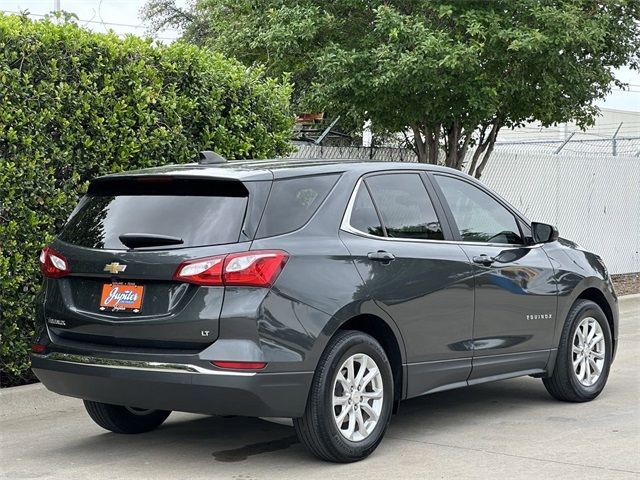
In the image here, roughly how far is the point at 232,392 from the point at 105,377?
78 centimetres

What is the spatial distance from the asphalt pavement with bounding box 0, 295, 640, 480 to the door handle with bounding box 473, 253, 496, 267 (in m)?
1.09

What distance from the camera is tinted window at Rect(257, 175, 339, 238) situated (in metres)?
6.17

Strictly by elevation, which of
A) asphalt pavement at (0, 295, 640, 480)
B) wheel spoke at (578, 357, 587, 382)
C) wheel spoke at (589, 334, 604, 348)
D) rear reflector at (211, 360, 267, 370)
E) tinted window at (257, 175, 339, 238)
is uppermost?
tinted window at (257, 175, 339, 238)

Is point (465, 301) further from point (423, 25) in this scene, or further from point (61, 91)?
point (423, 25)

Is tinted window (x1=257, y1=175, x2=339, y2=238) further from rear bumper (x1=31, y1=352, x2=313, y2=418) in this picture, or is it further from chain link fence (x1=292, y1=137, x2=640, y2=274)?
chain link fence (x1=292, y1=137, x2=640, y2=274)

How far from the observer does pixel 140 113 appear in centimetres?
928

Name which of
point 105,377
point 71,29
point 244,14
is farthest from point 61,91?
point 244,14

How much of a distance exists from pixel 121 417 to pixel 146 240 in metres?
1.52

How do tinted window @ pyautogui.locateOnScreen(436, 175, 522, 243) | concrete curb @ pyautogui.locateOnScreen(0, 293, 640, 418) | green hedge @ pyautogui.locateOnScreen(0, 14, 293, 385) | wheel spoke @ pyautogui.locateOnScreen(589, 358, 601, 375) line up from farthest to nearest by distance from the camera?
green hedge @ pyautogui.locateOnScreen(0, 14, 293, 385)
wheel spoke @ pyautogui.locateOnScreen(589, 358, 601, 375)
concrete curb @ pyautogui.locateOnScreen(0, 293, 640, 418)
tinted window @ pyautogui.locateOnScreen(436, 175, 522, 243)

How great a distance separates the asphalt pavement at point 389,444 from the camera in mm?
6199

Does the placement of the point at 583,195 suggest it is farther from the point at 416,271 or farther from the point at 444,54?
the point at 416,271

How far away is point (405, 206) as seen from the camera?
23.2 ft

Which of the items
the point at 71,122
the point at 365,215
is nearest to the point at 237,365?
the point at 365,215

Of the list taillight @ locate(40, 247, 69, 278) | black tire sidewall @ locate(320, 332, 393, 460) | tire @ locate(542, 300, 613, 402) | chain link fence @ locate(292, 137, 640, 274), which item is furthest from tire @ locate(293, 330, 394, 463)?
chain link fence @ locate(292, 137, 640, 274)
